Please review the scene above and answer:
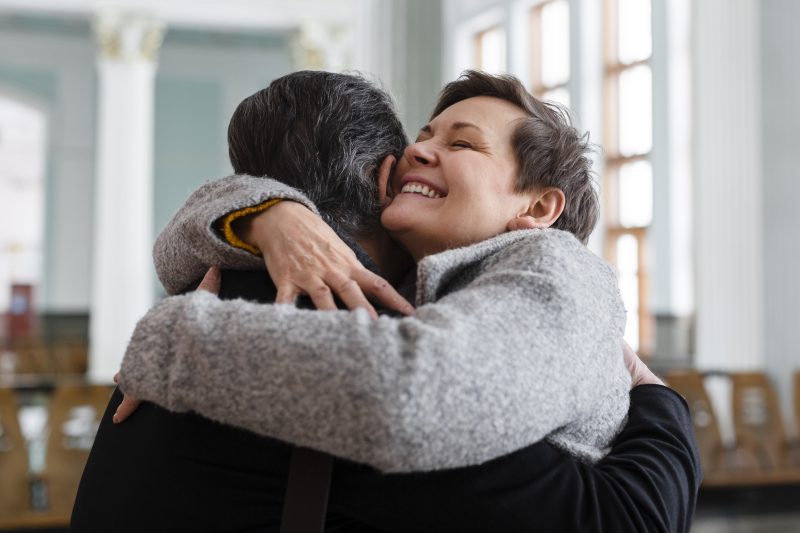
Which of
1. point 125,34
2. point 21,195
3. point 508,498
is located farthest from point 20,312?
point 508,498

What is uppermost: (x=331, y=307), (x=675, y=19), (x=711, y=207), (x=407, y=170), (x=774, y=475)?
(x=675, y=19)

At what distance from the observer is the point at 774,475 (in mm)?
7734

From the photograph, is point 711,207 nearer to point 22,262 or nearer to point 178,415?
point 178,415

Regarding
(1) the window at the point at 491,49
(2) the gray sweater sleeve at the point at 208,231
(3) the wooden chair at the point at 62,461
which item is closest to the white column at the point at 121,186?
(1) the window at the point at 491,49

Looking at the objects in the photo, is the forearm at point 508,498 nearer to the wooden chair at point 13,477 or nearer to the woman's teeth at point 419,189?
the woman's teeth at point 419,189

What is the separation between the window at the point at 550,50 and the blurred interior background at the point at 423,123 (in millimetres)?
34

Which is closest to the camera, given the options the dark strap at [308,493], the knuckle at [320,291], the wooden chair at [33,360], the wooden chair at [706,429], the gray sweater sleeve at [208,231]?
the dark strap at [308,493]

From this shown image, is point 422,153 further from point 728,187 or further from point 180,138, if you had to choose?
point 180,138

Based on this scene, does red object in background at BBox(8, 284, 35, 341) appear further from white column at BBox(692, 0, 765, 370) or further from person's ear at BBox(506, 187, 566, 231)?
person's ear at BBox(506, 187, 566, 231)

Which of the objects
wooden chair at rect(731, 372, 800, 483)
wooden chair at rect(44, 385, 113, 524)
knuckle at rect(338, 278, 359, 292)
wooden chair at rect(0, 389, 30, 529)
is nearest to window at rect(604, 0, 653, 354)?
wooden chair at rect(731, 372, 800, 483)

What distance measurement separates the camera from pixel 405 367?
109 cm

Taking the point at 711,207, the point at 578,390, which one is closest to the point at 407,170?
the point at 578,390

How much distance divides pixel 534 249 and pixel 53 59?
65.1 feet

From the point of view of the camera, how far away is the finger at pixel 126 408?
4.40 feet
